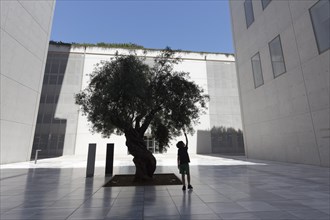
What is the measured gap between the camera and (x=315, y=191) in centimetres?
638

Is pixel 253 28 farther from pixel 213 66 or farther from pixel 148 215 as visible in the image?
pixel 148 215

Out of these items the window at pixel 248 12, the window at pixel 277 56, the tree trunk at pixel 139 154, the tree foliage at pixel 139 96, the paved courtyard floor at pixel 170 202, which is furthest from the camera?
the window at pixel 248 12

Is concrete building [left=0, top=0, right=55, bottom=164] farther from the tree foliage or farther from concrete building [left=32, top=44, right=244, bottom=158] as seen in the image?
the tree foliage

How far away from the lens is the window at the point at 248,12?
20.2 metres

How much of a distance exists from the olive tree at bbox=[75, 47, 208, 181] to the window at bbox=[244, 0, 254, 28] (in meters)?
15.2

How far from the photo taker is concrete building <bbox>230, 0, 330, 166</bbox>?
12.5m

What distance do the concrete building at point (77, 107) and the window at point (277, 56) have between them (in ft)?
51.3

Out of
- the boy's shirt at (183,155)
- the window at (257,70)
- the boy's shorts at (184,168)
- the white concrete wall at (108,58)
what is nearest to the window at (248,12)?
the window at (257,70)

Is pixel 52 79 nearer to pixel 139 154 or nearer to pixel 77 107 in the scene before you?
pixel 77 107

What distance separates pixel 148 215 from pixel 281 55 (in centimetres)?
1713

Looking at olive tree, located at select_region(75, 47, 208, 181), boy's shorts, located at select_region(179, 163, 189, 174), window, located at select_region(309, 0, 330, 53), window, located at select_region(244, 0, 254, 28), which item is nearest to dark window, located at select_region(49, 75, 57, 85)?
olive tree, located at select_region(75, 47, 208, 181)

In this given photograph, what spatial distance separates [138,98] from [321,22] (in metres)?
13.6

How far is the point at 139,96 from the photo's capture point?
8.35 m

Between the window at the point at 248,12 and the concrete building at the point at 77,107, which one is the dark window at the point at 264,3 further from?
the concrete building at the point at 77,107
